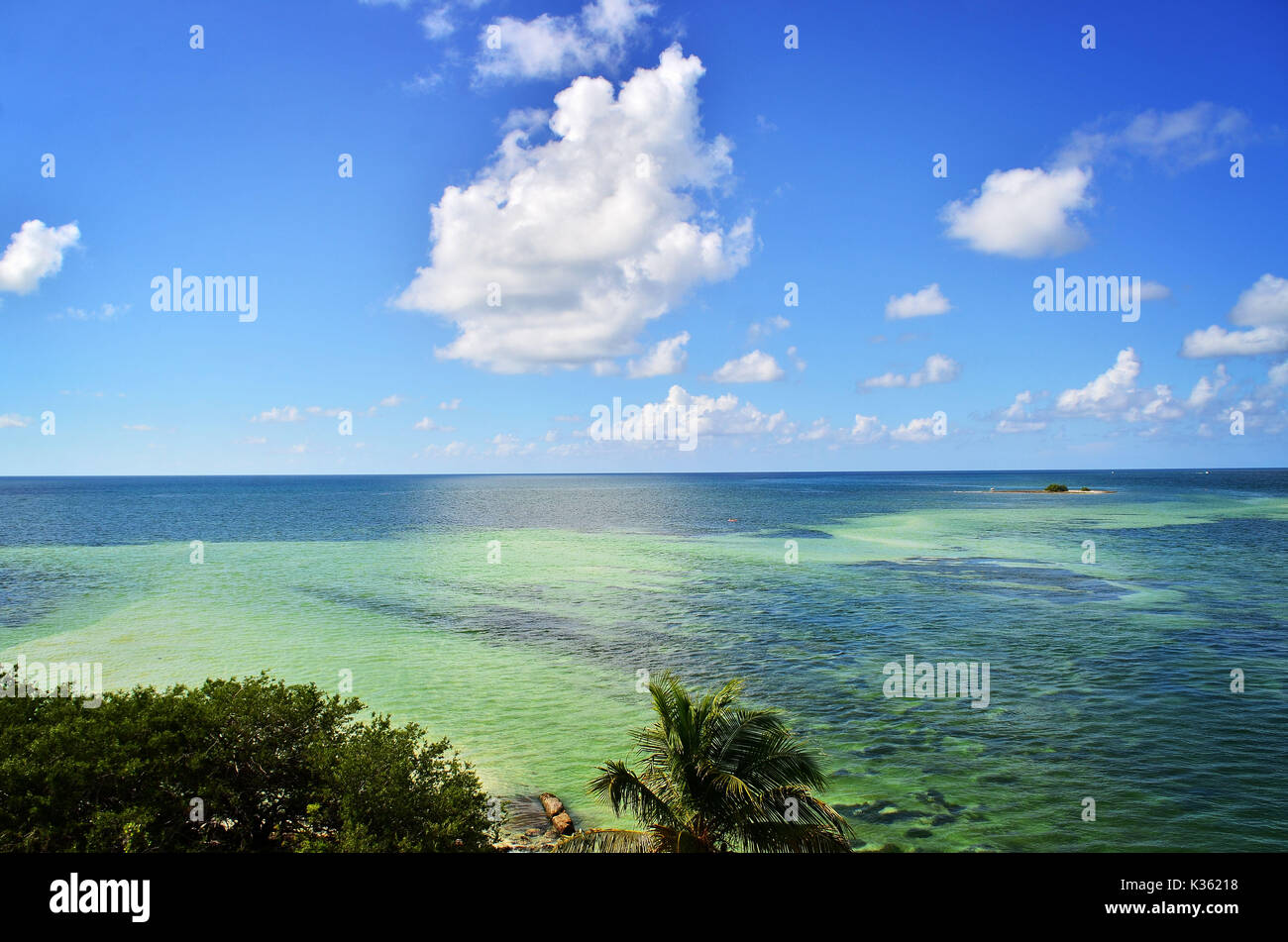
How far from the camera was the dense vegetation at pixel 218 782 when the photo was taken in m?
10.5

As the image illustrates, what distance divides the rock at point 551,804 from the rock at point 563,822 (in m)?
0.13

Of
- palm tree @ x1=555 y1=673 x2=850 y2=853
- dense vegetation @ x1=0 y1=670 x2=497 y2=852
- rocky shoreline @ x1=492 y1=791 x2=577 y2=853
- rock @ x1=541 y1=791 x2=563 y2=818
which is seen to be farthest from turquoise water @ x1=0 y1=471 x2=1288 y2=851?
dense vegetation @ x1=0 y1=670 x2=497 y2=852

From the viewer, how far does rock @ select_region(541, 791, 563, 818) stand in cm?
1720

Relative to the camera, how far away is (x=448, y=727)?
23562 millimetres

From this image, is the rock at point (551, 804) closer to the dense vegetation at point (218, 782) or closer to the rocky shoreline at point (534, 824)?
the rocky shoreline at point (534, 824)

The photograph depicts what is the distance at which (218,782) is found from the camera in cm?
1188

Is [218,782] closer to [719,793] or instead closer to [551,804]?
[551,804]

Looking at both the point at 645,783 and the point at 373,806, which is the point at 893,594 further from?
the point at 373,806

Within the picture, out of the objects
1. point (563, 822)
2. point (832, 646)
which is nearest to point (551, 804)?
point (563, 822)

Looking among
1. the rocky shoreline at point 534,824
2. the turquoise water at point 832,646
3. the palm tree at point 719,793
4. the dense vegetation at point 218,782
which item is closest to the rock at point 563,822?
the rocky shoreline at point 534,824

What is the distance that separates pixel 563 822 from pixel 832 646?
63.3 ft

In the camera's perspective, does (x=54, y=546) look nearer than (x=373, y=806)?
No
